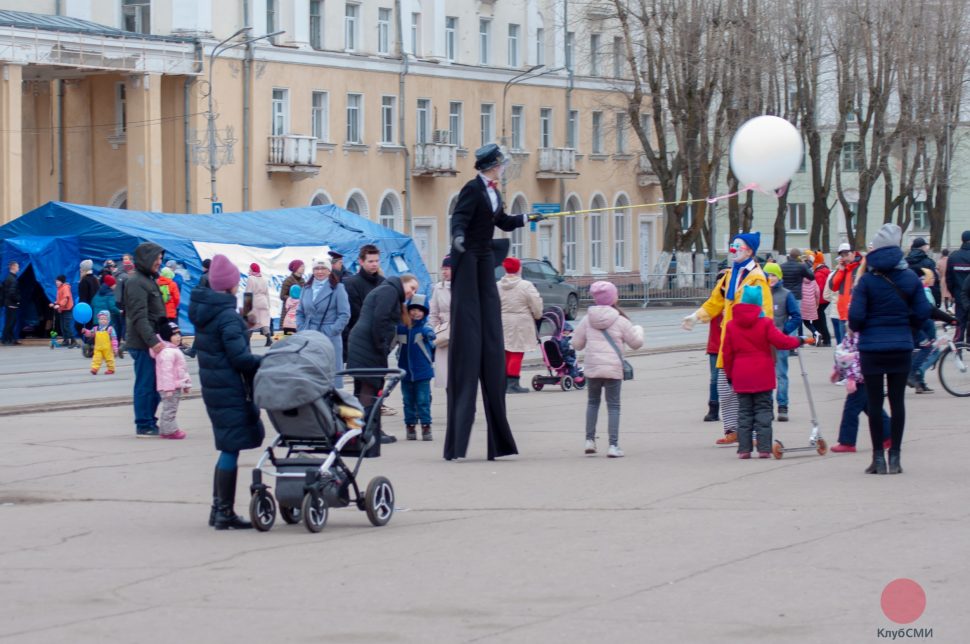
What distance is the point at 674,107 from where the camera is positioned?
171 ft

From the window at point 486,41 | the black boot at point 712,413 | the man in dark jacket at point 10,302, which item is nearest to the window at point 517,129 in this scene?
the window at point 486,41

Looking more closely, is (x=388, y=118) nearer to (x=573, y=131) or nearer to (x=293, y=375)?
(x=573, y=131)

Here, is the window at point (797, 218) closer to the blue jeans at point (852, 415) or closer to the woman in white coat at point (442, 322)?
the woman in white coat at point (442, 322)

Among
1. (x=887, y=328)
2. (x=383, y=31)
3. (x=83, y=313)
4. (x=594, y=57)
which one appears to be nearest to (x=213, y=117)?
(x=383, y=31)

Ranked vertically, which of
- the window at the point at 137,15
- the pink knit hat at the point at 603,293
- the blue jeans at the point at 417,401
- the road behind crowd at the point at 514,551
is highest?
the window at the point at 137,15

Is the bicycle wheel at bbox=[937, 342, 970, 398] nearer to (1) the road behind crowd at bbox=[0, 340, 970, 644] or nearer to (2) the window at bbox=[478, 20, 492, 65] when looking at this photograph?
(1) the road behind crowd at bbox=[0, 340, 970, 644]

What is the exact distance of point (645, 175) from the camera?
70500 mm

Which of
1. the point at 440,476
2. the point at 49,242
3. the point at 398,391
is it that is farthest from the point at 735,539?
the point at 49,242

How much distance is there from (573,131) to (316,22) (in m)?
16.1

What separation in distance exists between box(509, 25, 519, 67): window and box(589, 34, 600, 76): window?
363 centimetres

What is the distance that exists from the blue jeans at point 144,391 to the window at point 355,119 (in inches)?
1578

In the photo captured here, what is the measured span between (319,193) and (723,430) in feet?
131

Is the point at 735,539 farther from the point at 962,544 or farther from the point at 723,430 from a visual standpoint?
the point at 723,430

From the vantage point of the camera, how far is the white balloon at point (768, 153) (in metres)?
13.5
